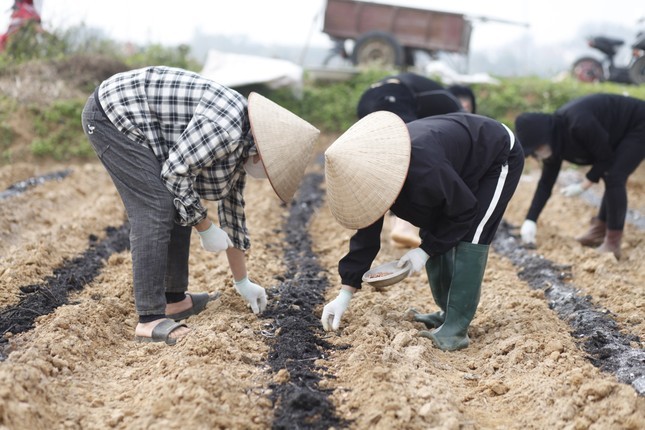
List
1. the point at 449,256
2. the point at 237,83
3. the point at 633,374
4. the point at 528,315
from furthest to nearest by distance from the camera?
1. the point at 237,83
2. the point at 528,315
3. the point at 449,256
4. the point at 633,374

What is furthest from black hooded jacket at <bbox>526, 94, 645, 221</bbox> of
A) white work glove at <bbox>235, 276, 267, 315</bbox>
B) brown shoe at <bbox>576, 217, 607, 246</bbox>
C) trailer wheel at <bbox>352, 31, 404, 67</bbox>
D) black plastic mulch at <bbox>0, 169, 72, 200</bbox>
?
trailer wheel at <bbox>352, 31, 404, 67</bbox>

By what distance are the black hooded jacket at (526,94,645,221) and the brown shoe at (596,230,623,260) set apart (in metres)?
0.44

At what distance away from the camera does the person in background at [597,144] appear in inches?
206

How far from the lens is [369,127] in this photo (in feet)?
9.67

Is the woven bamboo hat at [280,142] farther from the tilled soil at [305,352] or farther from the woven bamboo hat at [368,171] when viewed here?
the tilled soil at [305,352]

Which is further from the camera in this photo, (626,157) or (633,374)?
(626,157)

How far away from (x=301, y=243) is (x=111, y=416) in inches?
125

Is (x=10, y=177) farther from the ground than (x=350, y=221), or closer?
closer

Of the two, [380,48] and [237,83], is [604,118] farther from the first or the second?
[380,48]

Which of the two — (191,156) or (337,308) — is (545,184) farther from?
(191,156)

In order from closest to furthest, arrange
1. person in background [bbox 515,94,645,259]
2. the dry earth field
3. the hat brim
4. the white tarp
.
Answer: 1. the dry earth field
2. person in background [bbox 515,94,645,259]
3. the hat brim
4. the white tarp

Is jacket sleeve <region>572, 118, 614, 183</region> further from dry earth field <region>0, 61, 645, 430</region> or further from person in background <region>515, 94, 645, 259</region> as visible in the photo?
dry earth field <region>0, 61, 645, 430</region>

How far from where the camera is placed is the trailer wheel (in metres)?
13.1

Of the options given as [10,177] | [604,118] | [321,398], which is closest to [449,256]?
[321,398]
